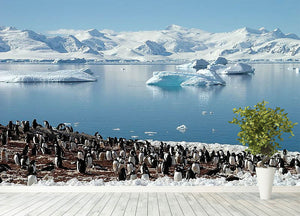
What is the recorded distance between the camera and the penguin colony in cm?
1188

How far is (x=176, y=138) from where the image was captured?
2714 cm

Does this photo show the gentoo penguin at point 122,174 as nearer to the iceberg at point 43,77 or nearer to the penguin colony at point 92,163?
the penguin colony at point 92,163

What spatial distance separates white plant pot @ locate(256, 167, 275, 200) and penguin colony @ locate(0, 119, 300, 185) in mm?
5129

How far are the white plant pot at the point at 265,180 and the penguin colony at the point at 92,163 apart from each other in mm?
5129

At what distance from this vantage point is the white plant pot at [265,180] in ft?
20.4

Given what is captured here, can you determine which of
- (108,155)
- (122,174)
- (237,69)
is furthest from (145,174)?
(237,69)

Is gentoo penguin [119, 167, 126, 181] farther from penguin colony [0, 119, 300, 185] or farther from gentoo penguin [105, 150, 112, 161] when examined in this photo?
gentoo penguin [105, 150, 112, 161]

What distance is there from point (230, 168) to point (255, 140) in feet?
26.8

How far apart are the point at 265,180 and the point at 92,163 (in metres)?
8.45

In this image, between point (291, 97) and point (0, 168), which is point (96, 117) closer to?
point (0, 168)

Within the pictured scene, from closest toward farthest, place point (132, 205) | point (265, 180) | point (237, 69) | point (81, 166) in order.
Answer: point (132, 205)
point (265, 180)
point (81, 166)
point (237, 69)

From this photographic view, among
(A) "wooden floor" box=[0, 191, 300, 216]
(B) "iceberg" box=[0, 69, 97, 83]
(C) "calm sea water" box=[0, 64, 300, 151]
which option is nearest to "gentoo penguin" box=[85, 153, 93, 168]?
(A) "wooden floor" box=[0, 191, 300, 216]

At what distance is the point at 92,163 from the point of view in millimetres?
13516

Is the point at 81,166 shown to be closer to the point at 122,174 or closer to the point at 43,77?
the point at 122,174
